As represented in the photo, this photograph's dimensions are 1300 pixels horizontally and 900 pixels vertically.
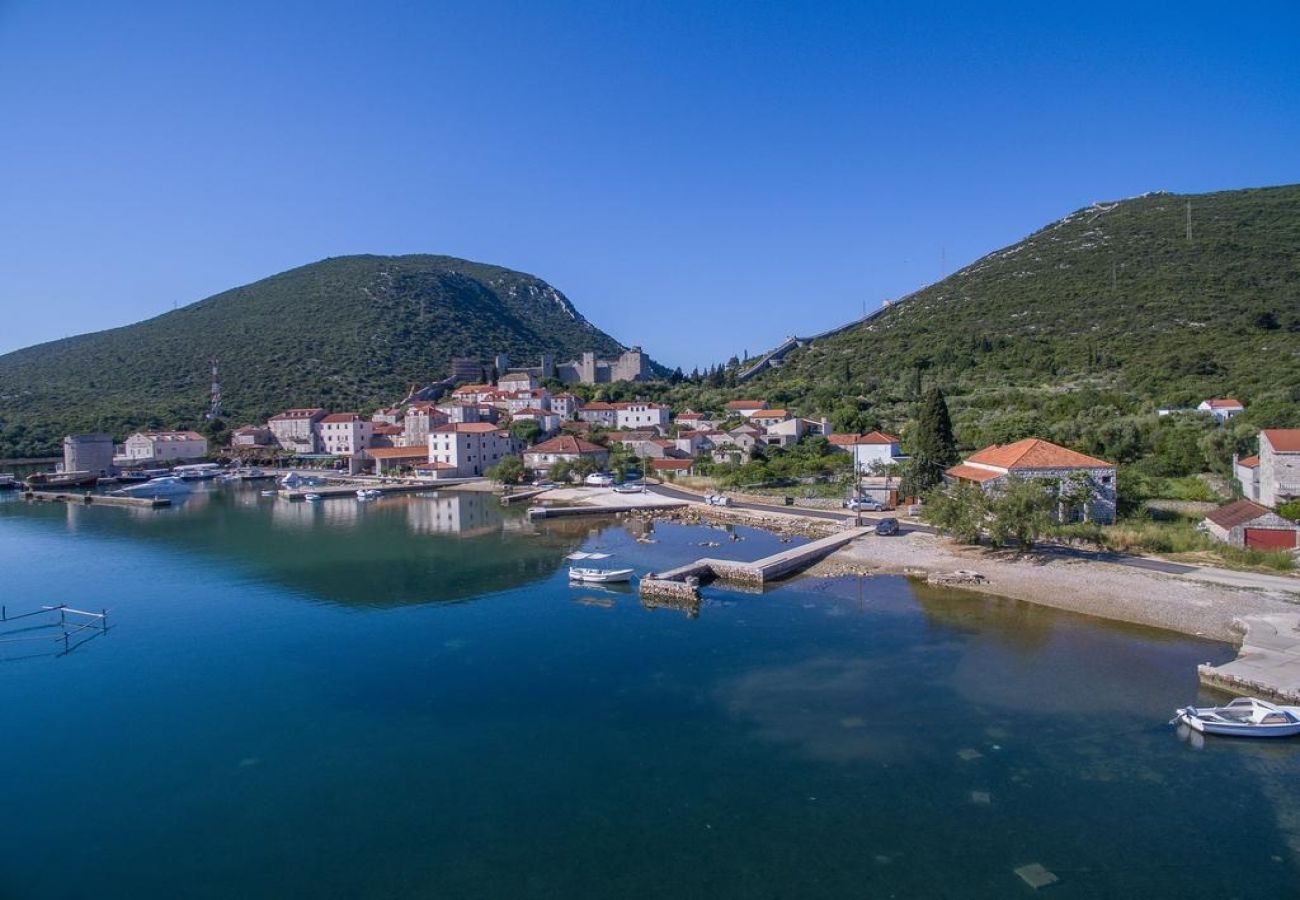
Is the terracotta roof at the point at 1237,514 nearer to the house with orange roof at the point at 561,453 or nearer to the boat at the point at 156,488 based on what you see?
the house with orange roof at the point at 561,453

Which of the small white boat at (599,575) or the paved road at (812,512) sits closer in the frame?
the small white boat at (599,575)

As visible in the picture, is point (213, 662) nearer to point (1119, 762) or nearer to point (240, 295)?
point (1119, 762)

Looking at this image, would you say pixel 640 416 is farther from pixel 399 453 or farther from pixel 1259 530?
pixel 1259 530

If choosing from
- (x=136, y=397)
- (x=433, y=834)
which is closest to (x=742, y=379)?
(x=136, y=397)

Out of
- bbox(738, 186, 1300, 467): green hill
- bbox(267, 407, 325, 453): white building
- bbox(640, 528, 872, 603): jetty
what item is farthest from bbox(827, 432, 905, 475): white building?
bbox(267, 407, 325, 453): white building

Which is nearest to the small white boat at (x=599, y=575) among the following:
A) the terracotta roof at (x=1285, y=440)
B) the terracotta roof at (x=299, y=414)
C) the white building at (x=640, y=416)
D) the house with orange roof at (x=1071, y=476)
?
the house with orange roof at (x=1071, y=476)

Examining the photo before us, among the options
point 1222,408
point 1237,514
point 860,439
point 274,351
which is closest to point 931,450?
point 860,439

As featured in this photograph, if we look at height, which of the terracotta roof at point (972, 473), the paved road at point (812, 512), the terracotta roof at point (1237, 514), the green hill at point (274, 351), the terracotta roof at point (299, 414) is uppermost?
the green hill at point (274, 351)
